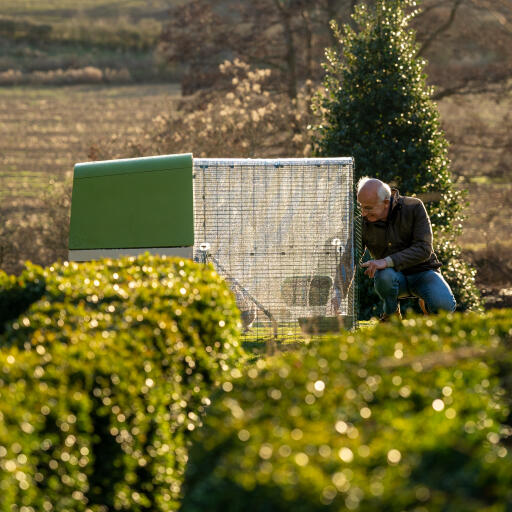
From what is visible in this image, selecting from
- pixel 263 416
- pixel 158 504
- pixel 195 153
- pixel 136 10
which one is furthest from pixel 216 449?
pixel 136 10

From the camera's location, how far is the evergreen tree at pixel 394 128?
1227 cm

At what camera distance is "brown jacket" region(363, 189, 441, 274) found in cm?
781

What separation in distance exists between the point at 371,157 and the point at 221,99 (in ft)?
28.6

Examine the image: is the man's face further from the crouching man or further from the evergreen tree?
the evergreen tree

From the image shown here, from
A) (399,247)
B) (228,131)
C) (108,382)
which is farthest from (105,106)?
(108,382)

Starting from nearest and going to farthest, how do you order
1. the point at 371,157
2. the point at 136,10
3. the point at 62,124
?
the point at 371,157
the point at 62,124
the point at 136,10

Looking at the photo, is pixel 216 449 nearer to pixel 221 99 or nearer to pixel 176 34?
pixel 221 99

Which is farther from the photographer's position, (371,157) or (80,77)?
(80,77)

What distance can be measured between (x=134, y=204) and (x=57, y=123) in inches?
992

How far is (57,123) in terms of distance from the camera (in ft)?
111

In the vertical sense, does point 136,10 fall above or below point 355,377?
above

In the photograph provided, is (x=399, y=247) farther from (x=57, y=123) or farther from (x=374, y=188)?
(x=57, y=123)

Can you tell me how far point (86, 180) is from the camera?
10109 mm

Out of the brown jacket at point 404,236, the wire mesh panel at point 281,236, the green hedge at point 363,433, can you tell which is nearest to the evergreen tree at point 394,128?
the wire mesh panel at point 281,236
